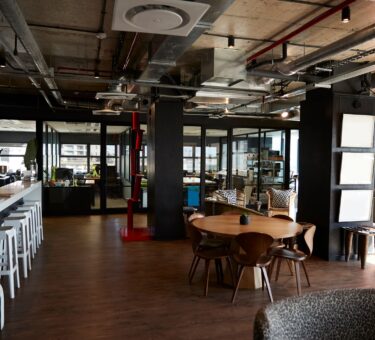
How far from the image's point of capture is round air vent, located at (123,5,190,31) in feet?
8.21

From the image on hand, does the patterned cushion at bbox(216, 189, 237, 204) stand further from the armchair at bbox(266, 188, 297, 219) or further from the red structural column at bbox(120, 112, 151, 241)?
the red structural column at bbox(120, 112, 151, 241)

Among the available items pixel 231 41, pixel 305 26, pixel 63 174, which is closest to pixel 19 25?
pixel 231 41

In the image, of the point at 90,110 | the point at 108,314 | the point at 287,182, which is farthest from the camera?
the point at 287,182

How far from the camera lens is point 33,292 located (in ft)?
12.7

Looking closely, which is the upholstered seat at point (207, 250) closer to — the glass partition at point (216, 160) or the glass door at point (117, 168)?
the glass door at point (117, 168)

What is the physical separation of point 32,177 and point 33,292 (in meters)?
3.66

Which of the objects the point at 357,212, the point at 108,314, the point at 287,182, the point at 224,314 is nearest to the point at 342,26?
the point at 357,212

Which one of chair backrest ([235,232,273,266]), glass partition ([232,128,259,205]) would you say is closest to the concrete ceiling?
chair backrest ([235,232,273,266])

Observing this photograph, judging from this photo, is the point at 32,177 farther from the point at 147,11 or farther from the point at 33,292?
the point at 147,11

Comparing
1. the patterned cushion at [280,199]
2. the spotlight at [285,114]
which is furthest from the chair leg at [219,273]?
the spotlight at [285,114]

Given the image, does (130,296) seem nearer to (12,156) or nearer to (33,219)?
(33,219)

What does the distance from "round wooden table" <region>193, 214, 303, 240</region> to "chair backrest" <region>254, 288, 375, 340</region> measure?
6.26ft

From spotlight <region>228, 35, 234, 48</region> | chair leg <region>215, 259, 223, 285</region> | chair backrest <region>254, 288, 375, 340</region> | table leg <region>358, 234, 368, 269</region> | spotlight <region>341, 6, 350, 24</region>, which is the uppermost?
spotlight <region>228, 35, 234, 48</region>

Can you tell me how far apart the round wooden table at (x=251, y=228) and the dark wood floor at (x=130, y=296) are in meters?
0.16
